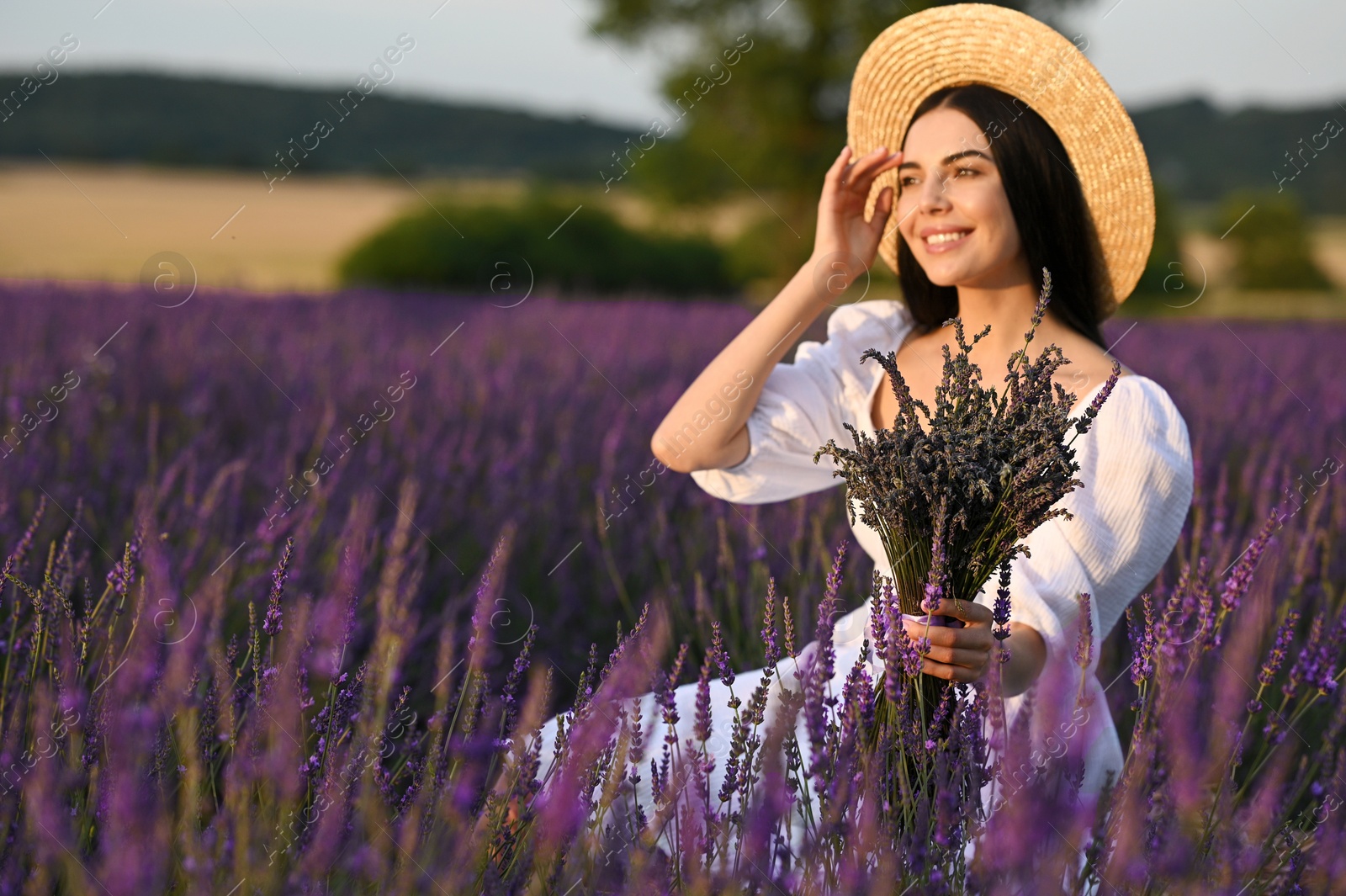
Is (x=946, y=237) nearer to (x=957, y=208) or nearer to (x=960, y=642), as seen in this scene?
(x=957, y=208)

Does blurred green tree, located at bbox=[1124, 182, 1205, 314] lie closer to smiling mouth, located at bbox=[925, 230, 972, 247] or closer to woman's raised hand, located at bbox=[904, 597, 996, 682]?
smiling mouth, located at bbox=[925, 230, 972, 247]

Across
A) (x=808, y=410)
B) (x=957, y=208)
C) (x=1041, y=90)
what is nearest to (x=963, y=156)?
(x=957, y=208)

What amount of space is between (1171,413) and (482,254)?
14.1 metres

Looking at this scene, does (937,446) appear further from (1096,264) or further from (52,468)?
(52,468)

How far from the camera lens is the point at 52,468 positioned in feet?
9.70

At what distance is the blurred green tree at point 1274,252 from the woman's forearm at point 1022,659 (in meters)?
29.5

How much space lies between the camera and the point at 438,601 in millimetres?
2959

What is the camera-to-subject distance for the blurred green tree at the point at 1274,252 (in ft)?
90.1

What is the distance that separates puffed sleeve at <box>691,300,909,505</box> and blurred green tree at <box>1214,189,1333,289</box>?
28923 millimetres

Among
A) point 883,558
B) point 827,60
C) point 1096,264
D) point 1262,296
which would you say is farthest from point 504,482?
point 1262,296

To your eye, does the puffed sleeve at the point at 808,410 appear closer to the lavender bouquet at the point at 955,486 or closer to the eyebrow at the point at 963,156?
the eyebrow at the point at 963,156

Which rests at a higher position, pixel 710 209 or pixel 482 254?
pixel 710 209

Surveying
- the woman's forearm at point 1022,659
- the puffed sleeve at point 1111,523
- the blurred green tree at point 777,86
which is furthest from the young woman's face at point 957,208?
the blurred green tree at point 777,86

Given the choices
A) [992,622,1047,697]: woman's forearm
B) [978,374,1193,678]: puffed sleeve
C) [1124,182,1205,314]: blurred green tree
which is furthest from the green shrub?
[992,622,1047,697]: woman's forearm
